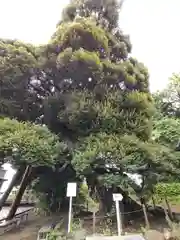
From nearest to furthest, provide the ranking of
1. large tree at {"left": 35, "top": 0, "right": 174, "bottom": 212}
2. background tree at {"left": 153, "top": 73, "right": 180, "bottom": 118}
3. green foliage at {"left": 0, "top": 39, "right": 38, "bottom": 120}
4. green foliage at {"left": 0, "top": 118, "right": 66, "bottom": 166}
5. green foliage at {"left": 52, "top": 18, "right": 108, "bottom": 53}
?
green foliage at {"left": 0, "top": 118, "right": 66, "bottom": 166}, large tree at {"left": 35, "top": 0, "right": 174, "bottom": 212}, green foliage at {"left": 52, "top": 18, "right": 108, "bottom": 53}, green foliage at {"left": 0, "top": 39, "right": 38, "bottom": 120}, background tree at {"left": 153, "top": 73, "right": 180, "bottom": 118}

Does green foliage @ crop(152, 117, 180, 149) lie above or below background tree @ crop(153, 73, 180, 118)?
below

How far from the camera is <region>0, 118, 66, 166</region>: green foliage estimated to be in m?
7.76

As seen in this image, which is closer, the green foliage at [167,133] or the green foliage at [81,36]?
the green foliage at [81,36]

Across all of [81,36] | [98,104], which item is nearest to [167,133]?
[98,104]

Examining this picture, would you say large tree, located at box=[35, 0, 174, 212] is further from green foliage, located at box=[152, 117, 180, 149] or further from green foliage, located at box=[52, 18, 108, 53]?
green foliage, located at box=[152, 117, 180, 149]

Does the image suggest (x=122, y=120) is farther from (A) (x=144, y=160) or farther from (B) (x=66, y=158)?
(B) (x=66, y=158)

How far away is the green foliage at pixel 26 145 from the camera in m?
7.76

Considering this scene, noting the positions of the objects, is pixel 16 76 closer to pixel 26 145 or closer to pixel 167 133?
pixel 26 145

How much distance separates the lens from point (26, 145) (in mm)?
7812

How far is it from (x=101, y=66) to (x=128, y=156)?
13.5 feet

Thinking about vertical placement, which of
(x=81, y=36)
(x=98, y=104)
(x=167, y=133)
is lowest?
(x=98, y=104)

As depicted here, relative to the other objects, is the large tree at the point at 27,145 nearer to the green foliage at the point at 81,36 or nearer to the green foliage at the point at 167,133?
the green foliage at the point at 81,36

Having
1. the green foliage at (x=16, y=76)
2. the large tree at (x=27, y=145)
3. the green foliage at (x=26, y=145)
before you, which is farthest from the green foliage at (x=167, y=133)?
the green foliage at (x=16, y=76)

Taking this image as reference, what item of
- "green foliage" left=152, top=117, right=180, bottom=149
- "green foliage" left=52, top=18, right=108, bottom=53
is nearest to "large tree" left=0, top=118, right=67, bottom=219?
"green foliage" left=52, top=18, right=108, bottom=53
